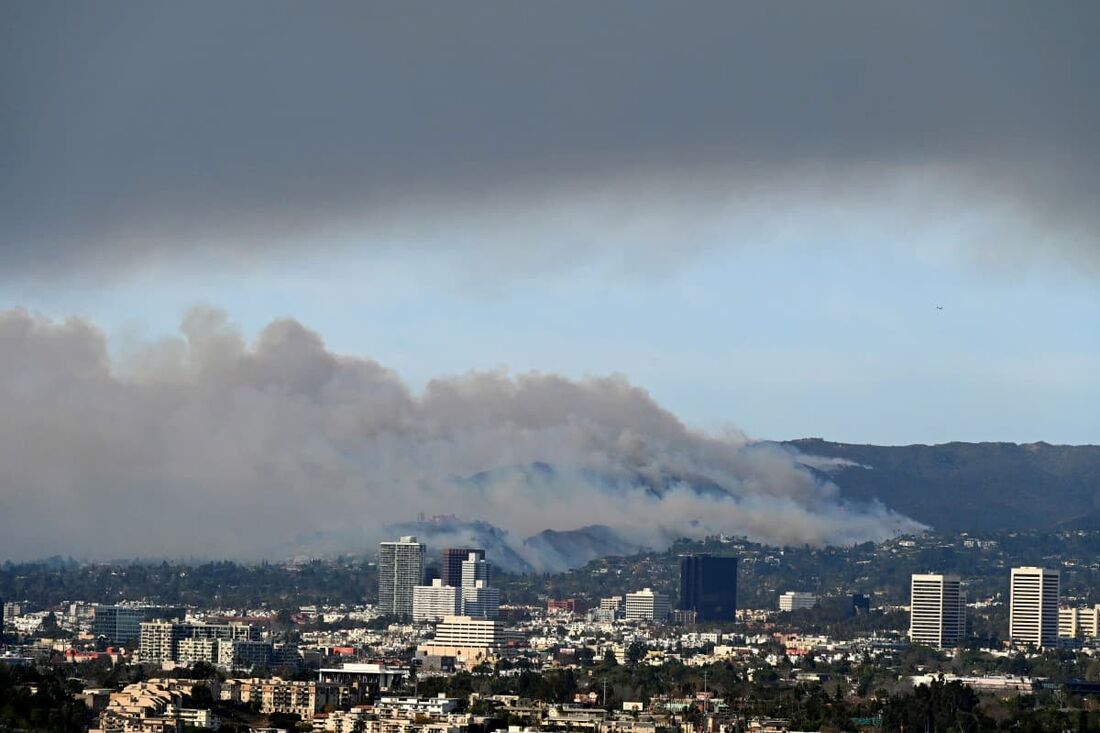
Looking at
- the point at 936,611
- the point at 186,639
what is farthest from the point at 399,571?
the point at 186,639

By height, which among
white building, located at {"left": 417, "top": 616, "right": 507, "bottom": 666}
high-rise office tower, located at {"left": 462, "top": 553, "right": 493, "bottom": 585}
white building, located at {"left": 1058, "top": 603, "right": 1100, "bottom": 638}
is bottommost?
white building, located at {"left": 417, "top": 616, "right": 507, "bottom": 666}

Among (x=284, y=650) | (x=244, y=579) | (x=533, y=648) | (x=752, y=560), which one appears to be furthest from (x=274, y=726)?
(x=752, y=560)

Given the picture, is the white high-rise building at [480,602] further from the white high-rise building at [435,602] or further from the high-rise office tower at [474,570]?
the high-rise office tower at [474,570]

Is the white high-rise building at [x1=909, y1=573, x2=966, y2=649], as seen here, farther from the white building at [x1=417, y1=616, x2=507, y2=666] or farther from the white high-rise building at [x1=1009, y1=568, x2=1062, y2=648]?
the white building at [x1=417, y1=616, x2=507, y2=666]

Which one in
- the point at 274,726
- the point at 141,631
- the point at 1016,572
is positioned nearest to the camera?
the point at 274,726

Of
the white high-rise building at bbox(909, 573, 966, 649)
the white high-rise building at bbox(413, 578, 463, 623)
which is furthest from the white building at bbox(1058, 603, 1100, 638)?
the white high-rise building at bbox(413, 578, 463, 623)

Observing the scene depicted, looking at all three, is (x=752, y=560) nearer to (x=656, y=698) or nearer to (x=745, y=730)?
(x=656, y=698)
